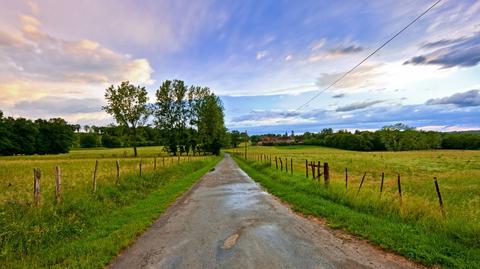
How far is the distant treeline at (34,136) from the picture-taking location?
243ft

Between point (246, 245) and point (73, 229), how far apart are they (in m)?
5.25

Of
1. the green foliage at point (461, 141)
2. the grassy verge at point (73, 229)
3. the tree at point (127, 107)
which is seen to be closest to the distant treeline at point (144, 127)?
the tree at point (127, 107)

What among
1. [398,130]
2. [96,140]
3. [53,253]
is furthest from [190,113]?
[398,130]

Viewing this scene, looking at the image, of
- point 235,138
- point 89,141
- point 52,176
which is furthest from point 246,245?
point 235,138

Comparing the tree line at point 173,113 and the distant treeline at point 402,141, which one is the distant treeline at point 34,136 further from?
the distant treeline at point 402,141

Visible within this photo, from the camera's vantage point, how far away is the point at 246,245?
7023 millimetres

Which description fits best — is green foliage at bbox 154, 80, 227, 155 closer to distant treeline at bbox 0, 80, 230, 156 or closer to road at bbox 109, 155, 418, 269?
distant treeline at bbox 0, 80, 230, 156

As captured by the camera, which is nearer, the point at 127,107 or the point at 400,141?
the point at 127,107

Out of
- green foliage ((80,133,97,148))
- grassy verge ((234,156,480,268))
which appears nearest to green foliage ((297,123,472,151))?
green foliage ((80,133,97,148))

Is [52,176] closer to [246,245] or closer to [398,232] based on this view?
[246,245]

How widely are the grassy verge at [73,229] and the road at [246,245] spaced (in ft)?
1.68

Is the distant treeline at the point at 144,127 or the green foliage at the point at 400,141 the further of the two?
the green foliage at the point at 400,141

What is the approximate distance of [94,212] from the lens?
35.0 feet

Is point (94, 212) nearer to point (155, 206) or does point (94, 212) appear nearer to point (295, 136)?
point (155, 206)
